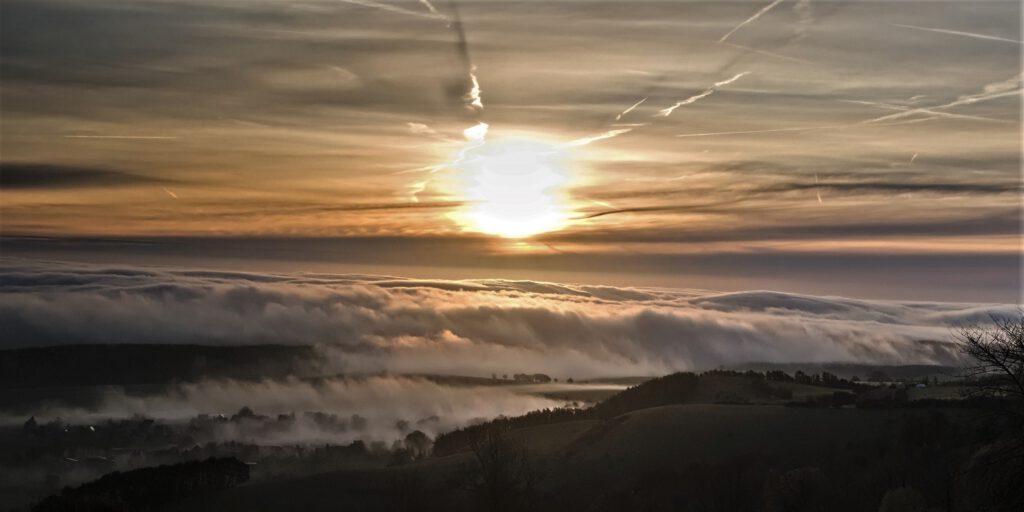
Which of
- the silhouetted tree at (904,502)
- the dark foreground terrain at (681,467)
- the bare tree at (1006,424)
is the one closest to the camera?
the bare tree at (1006,424)

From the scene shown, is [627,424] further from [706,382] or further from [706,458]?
[706,382]

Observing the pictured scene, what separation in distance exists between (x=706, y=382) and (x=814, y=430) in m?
49.2

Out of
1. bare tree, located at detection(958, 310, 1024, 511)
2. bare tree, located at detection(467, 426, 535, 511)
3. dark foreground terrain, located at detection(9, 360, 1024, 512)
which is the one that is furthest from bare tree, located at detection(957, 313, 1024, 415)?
bare tree, located at detection(467, 426, 535, 511)

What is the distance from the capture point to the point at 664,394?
174m

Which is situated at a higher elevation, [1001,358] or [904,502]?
[1001,358]

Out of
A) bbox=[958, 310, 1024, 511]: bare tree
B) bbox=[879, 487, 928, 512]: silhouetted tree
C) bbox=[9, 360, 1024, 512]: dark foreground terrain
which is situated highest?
bbox=[958, 310, 1024, 511]: bare tree

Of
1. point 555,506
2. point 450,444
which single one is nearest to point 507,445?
point 555,506

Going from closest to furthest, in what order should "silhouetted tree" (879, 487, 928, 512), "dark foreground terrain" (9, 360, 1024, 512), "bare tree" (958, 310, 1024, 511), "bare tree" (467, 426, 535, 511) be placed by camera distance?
"bare tree" (958, 310, 1024, 511), "silhouetted tree" (879, 487, 928, 512), "dark foreground terrain" (9, 360, 1024, 512), "bare tree" (467, 426, 535, 511)

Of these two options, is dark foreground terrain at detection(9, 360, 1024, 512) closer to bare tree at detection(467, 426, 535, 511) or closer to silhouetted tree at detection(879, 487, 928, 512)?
bare tree at detection(467, 426, 535, 511)

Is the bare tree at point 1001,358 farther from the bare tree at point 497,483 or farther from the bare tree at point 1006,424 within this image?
the bare tree at point 497,483

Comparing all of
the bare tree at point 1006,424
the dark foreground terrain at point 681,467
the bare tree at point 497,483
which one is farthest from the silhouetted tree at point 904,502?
the bare tree at point 497,483

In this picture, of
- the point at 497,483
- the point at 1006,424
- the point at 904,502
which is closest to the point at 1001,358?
the point at 1006,424

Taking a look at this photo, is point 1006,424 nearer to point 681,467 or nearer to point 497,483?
point 497,483

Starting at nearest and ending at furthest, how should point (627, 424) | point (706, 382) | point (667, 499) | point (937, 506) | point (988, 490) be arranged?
point (988, 490), point (937, 506), point (667, 499), point (627, 424), point (706, 382)
